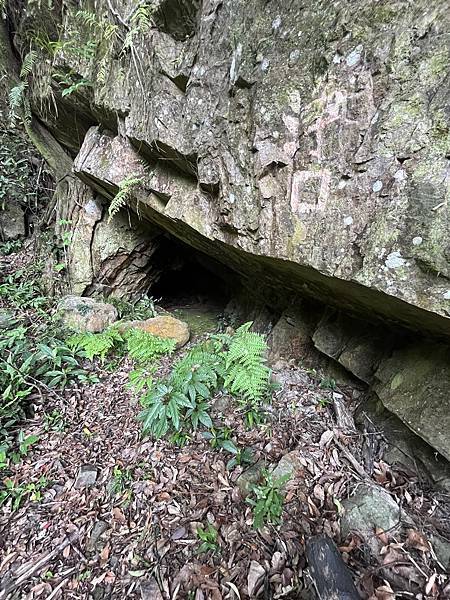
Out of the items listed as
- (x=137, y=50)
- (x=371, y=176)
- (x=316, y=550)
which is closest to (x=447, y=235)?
(x=371, y=176)

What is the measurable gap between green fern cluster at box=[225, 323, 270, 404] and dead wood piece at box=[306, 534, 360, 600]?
1110 mm

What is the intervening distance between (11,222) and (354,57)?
7306mm

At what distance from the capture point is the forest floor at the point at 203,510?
2.06m

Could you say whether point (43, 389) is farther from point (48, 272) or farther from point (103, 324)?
point (48, 272)

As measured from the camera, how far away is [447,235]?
6.12 feet

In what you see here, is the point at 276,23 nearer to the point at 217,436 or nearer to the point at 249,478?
the point at 217,436

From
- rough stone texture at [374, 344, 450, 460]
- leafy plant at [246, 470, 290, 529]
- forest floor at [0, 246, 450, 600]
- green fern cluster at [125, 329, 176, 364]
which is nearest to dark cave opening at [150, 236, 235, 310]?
green fern cluster at [125, 329, 176, 364]

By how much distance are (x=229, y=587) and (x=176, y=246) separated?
5841mm

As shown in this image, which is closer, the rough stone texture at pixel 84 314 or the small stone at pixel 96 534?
the small stone at pixel 96 534

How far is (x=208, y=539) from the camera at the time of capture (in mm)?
2295

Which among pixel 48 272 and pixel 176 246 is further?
pixel 176 246

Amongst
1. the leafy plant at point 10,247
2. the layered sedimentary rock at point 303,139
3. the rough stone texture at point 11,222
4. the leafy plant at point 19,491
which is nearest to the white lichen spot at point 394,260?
the layered sedimentary rock at point 303,139

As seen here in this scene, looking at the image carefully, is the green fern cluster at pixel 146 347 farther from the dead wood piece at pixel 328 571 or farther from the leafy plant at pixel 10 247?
the leafy plant at pixel 10 247

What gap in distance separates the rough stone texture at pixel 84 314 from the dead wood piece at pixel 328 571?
4.06m
